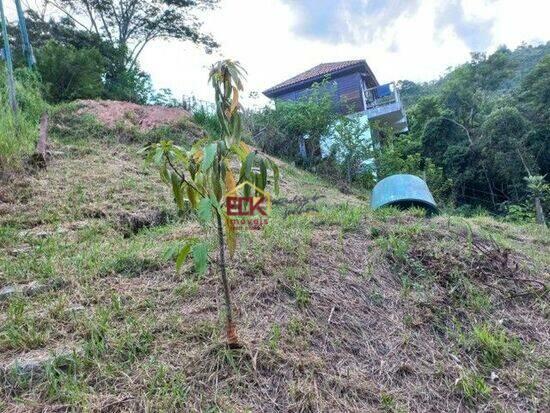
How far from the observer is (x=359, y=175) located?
29.8ft

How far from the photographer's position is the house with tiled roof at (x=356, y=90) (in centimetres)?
1327

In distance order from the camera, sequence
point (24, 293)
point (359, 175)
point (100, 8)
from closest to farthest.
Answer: point (24, 293) < point (359, 175) < point (100, 8)

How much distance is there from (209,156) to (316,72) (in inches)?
579

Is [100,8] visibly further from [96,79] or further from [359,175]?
[359,175]

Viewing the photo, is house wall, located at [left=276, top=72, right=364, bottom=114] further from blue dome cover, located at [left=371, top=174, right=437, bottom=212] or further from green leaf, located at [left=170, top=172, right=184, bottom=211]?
green leaf, located at [left=170, top=172, right=184, bottom=211]

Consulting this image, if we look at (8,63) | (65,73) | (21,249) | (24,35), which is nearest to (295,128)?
(65,73)

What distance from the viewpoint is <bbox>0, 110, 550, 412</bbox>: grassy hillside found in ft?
4.79

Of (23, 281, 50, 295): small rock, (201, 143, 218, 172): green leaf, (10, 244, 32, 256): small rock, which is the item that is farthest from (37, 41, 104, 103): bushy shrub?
(201, 143, 218, 172): green leaf

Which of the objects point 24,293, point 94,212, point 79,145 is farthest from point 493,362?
point 79,145

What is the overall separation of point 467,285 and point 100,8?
48.8ft

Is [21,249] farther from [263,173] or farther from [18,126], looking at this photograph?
[18,126]

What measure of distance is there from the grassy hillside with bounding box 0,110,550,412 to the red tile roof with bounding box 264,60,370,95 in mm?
12283

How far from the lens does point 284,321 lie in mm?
1830

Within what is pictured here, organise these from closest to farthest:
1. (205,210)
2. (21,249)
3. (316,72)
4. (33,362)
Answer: (205,210) → (33,362) → (21,249) → (316,72)
